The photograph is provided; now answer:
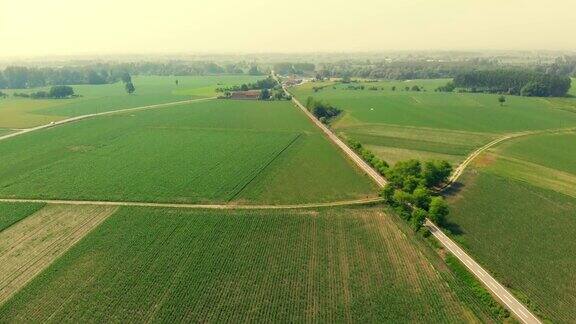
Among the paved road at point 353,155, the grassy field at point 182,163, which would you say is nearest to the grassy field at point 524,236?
the paved road at point 353,155

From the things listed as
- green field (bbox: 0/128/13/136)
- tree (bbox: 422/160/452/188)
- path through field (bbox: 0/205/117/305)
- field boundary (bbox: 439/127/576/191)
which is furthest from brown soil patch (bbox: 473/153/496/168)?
green field (bbox: 0/128/13/136)

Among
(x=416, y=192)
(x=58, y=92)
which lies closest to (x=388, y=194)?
(x=416, y=192)

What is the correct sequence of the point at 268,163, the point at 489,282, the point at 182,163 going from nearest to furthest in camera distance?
the point at 489,282
the point at 182,163
the point at 268,163

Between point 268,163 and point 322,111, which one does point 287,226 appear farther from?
point 322,111

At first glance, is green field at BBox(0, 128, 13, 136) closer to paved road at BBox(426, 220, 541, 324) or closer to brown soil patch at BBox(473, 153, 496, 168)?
paved road at BBox(426, 220, 541, 324)

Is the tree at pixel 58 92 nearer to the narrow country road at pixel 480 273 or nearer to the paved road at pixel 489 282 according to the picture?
the narrow country road at pixel 480 273
